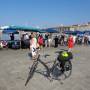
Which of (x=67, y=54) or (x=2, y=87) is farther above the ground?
(x=67, y=54)

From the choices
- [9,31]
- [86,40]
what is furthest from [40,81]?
[86,40]

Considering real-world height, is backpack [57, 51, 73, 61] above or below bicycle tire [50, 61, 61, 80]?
above

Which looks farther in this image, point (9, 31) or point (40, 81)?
point (9, 31)

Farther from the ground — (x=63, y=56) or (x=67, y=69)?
(x=63, y=56)

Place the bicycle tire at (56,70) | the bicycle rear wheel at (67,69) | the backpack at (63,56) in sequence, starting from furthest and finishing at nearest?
the bicycle rear wheel at (67,69), the backpack at (63,56), the bicycle tire at (56,70)

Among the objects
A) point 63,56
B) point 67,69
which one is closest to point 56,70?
point 67,69

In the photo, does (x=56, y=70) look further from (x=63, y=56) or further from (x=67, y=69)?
(x=63, y=56)

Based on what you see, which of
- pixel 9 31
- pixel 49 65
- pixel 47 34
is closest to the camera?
pixel 49 65

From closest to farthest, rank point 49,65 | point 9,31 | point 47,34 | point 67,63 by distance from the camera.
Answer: point 49,65 → point 67,63 → point 9,31 → point 47,34

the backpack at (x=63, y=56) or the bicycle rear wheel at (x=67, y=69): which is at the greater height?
the backpack at (x=63, y=56)

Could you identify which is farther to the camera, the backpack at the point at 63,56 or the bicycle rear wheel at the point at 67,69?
the bicycle rear wheel at the point at 67,69

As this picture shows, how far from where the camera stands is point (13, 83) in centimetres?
1020

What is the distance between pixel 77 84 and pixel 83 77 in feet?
5.50

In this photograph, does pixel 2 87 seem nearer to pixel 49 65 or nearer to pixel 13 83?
pixel 13 83
